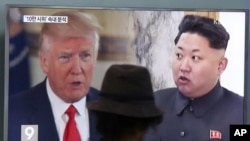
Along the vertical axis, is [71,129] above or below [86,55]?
below

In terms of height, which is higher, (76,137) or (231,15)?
(231,15)

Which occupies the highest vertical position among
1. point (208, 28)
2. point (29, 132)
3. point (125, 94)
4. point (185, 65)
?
point (208, 28)

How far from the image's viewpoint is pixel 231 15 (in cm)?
165

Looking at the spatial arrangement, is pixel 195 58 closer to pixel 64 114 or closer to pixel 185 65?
pixel 185 65

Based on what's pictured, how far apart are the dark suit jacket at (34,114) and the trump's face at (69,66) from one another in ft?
0.17

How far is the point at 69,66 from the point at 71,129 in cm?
22

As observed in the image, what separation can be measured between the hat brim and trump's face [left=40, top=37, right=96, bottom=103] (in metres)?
0.07

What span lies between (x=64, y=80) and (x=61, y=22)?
7.8 inches

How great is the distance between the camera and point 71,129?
159 centimetres

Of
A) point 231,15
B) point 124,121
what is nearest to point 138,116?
point 124,121

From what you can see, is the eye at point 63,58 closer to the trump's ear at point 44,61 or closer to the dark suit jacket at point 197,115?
the trump's ear at point 44,61

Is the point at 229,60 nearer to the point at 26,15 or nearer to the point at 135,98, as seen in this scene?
the point at 135,98

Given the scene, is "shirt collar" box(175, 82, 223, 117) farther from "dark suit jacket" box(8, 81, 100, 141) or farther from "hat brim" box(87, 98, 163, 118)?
"dark suit jacket" box(8, 81, 100, 141)

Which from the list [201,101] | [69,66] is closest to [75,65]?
[69,66]
